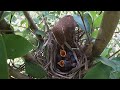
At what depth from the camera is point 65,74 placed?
0.69 m

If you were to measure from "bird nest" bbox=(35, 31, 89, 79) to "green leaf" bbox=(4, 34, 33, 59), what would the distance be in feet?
0.58

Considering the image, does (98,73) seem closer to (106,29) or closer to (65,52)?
(106,29)

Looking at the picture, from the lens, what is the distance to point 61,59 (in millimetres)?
719

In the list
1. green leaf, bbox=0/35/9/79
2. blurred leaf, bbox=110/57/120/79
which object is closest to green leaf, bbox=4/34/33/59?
green leaf, bbox=0/35/9/79

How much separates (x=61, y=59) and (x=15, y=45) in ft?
0.83

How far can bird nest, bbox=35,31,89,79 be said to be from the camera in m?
0.67

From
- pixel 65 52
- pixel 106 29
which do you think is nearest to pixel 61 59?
pixel 65 52

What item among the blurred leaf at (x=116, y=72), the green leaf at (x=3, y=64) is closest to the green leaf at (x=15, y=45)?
the green leaf at (x=3, y=64)

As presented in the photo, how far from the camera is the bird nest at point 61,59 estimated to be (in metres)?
0.67

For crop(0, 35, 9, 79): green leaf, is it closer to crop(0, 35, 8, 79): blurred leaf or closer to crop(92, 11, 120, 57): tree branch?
crop(0, 35, 8, 79): blurred leaf

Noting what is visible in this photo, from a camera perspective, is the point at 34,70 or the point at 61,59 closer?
the point at 34,70
